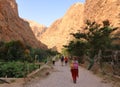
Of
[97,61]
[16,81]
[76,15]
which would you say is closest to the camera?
[16,81]

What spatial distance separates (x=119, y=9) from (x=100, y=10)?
10.0 metres

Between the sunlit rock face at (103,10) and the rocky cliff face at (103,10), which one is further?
the rocky cliff face at (103,10)

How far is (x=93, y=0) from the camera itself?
8525 centimetres

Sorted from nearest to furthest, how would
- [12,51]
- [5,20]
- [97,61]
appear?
[97,61] < [12,51] < [5,20]

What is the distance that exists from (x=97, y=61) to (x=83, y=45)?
20.7 m

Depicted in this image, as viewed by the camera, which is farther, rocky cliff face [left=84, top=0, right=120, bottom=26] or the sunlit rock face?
rocky cliff face [left=84, top=0, right=120, bottom=26]

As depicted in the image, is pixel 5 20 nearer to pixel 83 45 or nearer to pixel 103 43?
pixel 83 45

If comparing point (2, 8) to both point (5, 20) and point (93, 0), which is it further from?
point (93, 0)

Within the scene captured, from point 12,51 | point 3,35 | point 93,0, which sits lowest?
point 12,51

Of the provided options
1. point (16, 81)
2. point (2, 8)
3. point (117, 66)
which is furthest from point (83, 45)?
point (2, 8)

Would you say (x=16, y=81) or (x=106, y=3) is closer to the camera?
(x=16, y=81)

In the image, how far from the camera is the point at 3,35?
75.1m

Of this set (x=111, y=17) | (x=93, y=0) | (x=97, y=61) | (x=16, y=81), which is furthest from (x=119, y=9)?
→ (x=16, y=81)

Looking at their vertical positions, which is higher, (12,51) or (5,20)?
(5,20)
